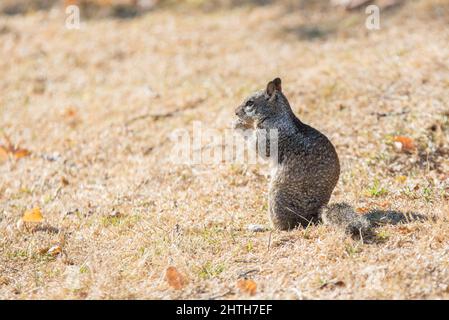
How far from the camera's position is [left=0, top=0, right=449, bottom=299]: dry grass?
17.4ft

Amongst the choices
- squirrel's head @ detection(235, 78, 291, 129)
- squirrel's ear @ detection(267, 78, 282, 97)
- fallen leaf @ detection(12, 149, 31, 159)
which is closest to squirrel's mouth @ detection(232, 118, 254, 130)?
squirrel's head @ detection(235, 78, 291, 129)

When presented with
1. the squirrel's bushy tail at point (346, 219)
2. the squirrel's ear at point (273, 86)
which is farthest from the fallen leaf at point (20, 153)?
the squirrel's bushy tail at point (346, 219)

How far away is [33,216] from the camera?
702 cm

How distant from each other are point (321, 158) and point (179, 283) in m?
1.75

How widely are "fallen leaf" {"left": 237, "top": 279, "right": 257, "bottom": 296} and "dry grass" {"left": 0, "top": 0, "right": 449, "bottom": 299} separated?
0.11 metres

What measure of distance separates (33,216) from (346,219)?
3306 millimetres

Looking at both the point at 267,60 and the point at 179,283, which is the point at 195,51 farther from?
the point at 179,283

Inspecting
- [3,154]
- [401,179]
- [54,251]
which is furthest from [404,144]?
[3,154]

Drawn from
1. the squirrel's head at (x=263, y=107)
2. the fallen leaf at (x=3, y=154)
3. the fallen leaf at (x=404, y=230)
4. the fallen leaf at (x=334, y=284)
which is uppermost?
the squirrel's head at (x=263, y=107)

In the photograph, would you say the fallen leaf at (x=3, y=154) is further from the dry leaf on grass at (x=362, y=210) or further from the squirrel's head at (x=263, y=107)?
the dry leaf on grass at (x=362, y=210)

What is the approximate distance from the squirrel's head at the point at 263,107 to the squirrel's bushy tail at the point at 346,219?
3.46 feet

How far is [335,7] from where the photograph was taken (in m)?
14.7

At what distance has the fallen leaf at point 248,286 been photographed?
496cm

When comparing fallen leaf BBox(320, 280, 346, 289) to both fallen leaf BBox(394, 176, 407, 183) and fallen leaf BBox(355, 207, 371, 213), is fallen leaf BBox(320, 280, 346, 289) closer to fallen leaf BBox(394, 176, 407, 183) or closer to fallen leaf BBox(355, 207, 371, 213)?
fallen leaf BBox(355, 207, 371, 213)
